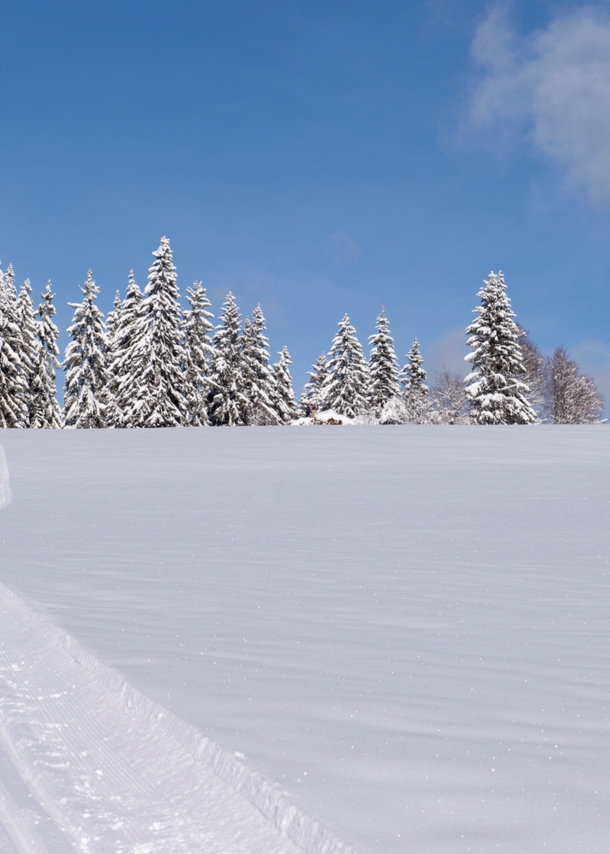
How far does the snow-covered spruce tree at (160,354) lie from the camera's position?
41.3 meters

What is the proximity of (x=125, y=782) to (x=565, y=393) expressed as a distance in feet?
182

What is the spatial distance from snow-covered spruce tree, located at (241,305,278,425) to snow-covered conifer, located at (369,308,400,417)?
8227 mm

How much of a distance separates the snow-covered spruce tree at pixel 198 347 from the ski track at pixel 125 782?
4437 cm

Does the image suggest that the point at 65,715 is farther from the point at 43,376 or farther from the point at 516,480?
the point at 43,376

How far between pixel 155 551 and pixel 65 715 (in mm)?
4929

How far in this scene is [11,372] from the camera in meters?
44.8

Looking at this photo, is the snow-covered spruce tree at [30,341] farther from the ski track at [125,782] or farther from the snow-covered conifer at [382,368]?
the ski track at [125,782]

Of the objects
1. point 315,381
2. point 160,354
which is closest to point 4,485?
point 160,354

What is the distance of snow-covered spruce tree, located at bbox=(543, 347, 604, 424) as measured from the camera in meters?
53.8

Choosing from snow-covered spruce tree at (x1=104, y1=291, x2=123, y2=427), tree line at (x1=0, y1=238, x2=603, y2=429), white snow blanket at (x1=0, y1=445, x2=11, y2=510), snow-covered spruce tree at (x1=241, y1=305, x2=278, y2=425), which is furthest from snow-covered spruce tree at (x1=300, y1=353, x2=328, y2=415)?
white snow blanket at (x1=0, y1=445, x2=11, y2=510)

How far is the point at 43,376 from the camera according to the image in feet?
160

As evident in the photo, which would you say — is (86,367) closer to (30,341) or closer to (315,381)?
(30,341)

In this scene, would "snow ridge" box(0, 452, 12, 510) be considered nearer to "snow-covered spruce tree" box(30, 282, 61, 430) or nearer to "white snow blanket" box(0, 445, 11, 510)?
"white snow blanket" box(0, 445, 11, 510)

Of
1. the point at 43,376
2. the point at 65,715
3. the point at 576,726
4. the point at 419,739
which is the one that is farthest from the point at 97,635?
the point at 43,376
